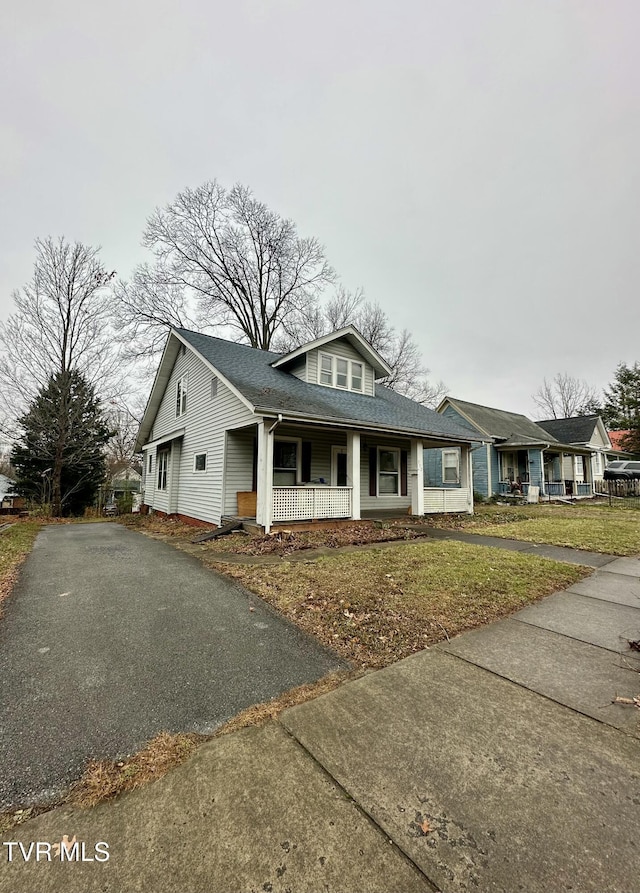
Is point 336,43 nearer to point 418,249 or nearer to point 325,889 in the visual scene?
point 418,249

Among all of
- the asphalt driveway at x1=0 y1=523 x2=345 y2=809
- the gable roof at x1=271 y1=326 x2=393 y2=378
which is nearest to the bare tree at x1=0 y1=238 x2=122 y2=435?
the gable roof at x1=271 y1=326 x2=393 y2=378

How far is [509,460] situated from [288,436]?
15.5 meters

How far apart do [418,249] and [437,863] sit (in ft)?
66.0

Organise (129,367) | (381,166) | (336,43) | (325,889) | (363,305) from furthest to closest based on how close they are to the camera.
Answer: (363,305)
(129,367)
(381,166)
(336,43)
(325,889)

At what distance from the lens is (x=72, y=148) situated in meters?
12.2

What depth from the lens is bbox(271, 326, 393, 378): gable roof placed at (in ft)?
40.7

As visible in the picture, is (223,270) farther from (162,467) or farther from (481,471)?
(481,471)

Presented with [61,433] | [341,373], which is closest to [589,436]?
[341,373]

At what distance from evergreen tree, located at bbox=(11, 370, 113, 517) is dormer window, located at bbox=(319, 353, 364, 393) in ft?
36.1

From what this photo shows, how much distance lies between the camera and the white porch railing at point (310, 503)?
9320 mm

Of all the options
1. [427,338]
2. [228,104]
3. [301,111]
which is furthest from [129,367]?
[427,338]

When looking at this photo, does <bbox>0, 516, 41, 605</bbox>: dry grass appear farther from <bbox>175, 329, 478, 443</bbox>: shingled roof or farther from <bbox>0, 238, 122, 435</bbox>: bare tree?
<bbox>0, 238, 122, 435</bbox>: bare tree

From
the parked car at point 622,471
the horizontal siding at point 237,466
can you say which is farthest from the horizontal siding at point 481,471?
the horizontal siding at point 237,466

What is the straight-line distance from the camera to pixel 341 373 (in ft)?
44.4
